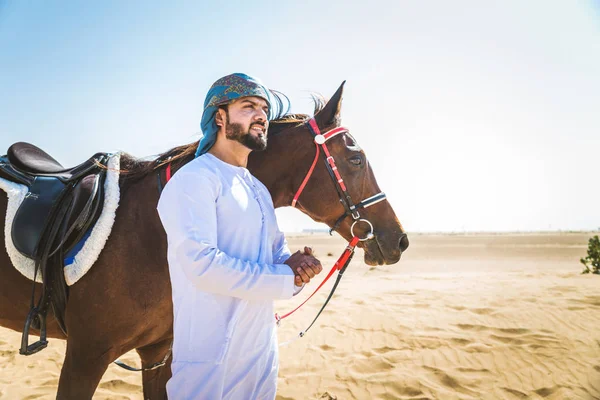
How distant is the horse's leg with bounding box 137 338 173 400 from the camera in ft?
8.82

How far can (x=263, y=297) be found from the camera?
1.54m

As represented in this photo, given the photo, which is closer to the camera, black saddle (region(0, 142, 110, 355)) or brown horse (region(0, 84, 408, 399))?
brown horse (region(0, 84, 408, 399))

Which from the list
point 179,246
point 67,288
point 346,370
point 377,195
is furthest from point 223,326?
point 346,370

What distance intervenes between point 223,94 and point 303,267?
1.09 metres

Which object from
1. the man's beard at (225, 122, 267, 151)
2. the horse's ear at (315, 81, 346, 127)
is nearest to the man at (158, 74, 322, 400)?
the man's beard at (225, 122, 267, 151)

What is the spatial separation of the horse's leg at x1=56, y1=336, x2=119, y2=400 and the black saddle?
0.32 metres

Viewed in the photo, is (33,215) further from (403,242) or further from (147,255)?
(403,242)

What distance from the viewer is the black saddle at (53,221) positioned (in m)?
2.25

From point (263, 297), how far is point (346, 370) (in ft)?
13.4

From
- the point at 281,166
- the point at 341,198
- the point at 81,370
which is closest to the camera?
the point at 81,370

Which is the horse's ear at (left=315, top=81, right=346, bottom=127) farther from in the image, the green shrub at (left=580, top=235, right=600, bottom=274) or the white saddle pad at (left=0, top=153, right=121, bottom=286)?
the green shrub at (left=580, top=235, right=600, bottom=274)

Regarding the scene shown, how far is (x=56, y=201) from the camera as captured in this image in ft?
7.97

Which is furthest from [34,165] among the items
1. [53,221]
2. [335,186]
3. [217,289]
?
[335,186]

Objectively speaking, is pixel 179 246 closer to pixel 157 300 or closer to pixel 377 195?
pixel 157 300
